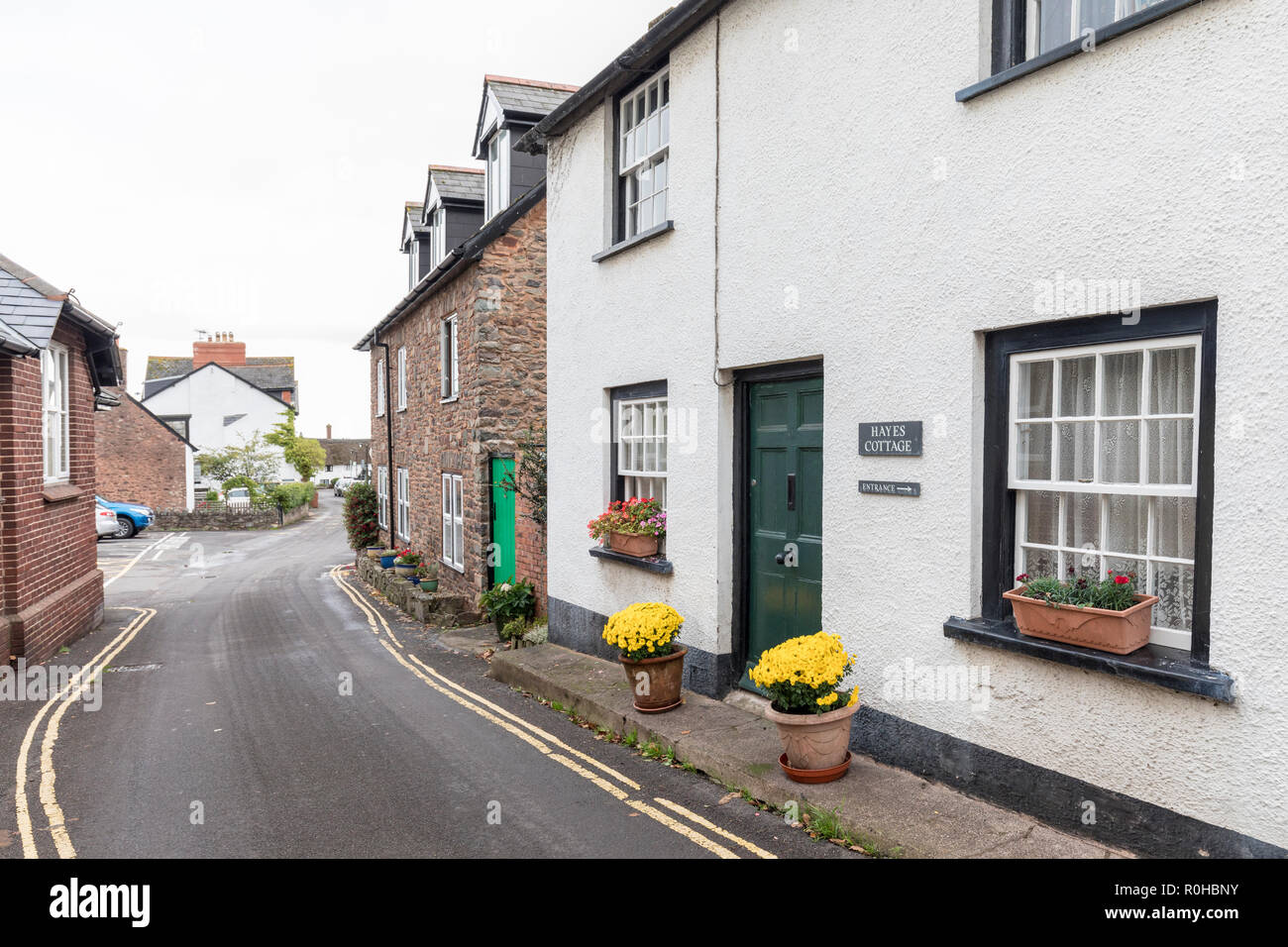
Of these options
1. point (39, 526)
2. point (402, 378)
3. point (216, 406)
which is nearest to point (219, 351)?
point (216, 406)

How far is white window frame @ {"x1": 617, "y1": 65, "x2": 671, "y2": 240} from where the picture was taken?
8.28m

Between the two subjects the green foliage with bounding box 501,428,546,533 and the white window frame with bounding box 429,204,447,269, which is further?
the white window frame with bounding box 429,204,447,269

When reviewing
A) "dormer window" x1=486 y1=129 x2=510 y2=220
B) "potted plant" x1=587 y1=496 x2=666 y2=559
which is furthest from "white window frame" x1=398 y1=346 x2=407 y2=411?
"potted plant" x1=587 y1=496 x2=666 y2=559

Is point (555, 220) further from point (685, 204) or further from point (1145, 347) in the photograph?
point (1145, 347)

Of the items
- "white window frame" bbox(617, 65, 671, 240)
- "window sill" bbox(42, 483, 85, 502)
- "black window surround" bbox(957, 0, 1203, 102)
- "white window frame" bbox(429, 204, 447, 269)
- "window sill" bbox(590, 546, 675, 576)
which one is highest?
"white window frame" bbox(429, 204, 447, 269)

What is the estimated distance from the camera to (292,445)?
48.5m

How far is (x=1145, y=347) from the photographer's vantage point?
14.1 feet

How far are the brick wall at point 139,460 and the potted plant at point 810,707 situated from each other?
127 feet

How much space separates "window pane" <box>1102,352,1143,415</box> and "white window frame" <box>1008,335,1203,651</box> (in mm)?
38

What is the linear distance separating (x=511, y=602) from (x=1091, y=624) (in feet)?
27.2

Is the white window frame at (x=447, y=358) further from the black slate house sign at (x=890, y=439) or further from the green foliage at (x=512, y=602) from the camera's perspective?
the black slate house sign at (x=890, y=439)

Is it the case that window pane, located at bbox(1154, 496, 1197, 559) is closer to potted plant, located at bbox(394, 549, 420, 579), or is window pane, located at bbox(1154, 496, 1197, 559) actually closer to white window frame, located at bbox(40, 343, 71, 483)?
white window frame, located at bbox(40, 343, 71, 483)

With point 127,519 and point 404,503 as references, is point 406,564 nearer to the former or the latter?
point 404,503
